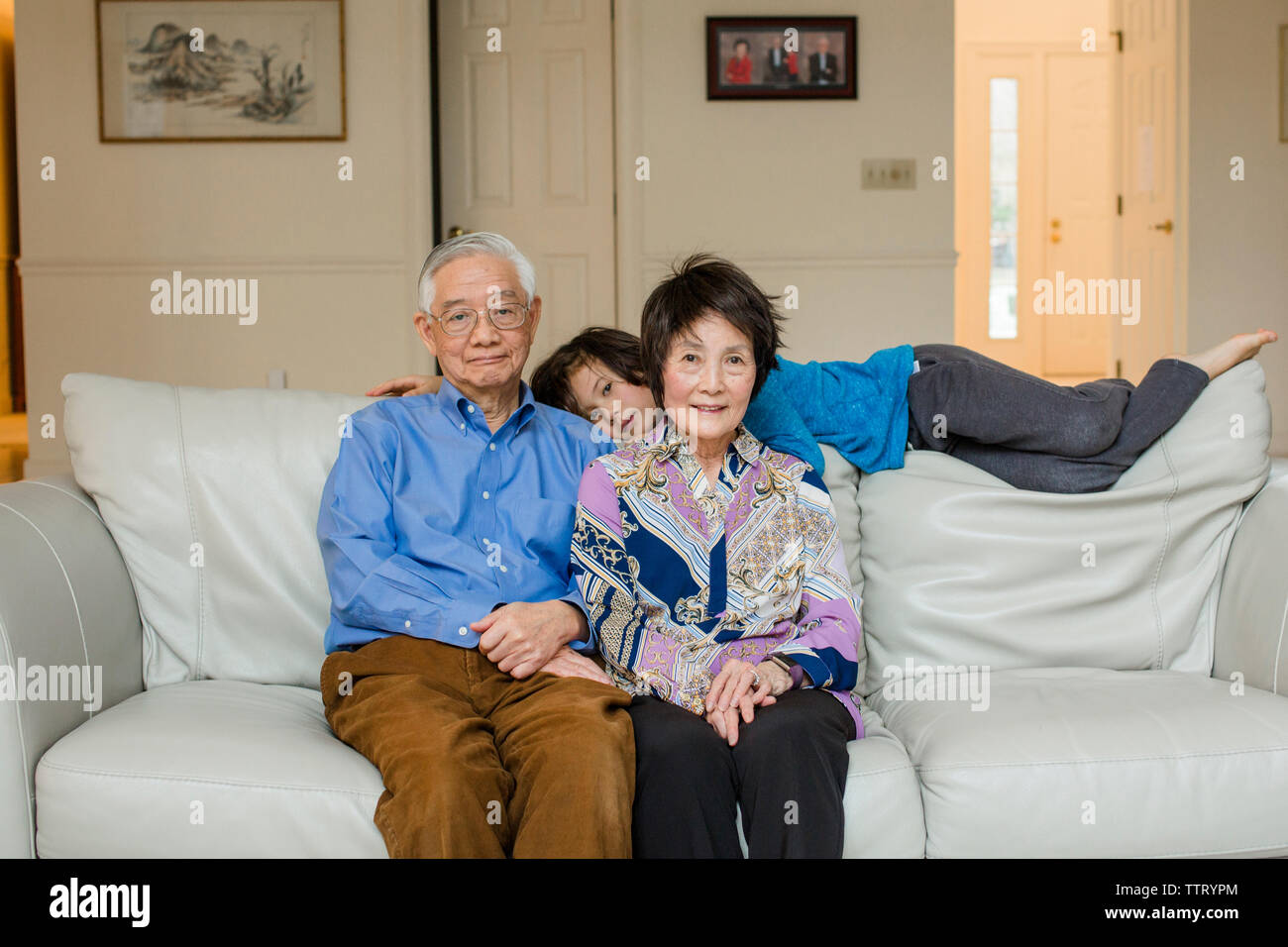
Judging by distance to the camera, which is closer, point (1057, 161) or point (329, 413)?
point (329, 413)

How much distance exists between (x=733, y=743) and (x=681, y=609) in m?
0.25

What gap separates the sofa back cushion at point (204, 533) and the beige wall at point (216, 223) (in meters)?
3.02

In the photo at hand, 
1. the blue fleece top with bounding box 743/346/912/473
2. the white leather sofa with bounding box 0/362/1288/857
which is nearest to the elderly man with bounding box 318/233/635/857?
the white leather sofa with bounding box 0/362/1288/857

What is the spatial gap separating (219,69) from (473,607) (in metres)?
3.97

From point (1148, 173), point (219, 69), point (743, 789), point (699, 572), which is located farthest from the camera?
point (1148, 173)

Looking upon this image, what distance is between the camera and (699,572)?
5.58ft

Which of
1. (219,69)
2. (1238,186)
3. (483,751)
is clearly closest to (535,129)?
(219,69)

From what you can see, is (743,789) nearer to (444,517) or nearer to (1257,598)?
(444,517)

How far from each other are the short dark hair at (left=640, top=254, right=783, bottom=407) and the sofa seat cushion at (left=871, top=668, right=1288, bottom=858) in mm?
642

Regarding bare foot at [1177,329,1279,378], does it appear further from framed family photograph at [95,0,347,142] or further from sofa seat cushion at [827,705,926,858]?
framed family photograph at [95,0,347,142]

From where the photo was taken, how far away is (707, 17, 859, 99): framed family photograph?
4957 mm

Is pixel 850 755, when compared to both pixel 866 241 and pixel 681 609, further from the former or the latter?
pixel 866 241

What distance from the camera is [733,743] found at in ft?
4.99
